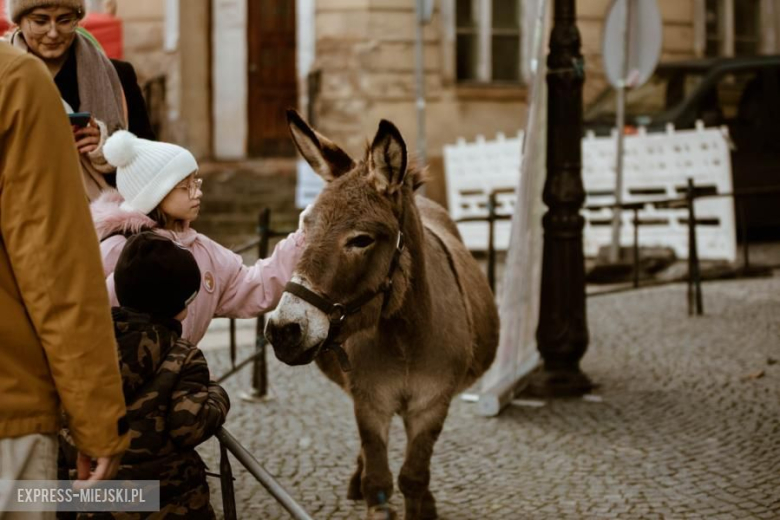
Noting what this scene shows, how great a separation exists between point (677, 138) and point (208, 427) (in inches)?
451

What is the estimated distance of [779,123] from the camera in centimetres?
Result: 1474

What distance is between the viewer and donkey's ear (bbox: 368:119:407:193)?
13.9ft

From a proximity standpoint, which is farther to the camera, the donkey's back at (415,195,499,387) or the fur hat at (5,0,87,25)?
the donkey's back at (415,195,499,387)

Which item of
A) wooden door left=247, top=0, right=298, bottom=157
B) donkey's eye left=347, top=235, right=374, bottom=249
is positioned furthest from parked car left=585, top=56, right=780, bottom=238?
donkey's eye left=347, top=235, right=374, bottom=249

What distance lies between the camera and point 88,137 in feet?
14.5

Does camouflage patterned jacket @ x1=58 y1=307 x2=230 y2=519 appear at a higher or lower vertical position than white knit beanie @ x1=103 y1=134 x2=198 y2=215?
lower

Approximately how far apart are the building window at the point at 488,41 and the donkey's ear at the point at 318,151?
1376cm

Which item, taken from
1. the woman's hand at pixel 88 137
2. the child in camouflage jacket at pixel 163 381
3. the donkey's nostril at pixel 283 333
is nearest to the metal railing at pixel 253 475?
the child in camouflage jacket at pixel 163 381

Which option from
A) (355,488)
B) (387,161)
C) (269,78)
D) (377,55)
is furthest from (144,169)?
(269,78)

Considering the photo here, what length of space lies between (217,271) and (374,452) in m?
1.04

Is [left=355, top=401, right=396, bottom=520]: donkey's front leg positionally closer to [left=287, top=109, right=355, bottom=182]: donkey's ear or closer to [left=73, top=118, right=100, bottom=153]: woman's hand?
[left=287, top=109, right=355, bottom=182]: donkey's ear

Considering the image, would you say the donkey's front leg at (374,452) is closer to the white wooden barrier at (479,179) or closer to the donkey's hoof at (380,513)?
the donkey's hoof at (380,513)

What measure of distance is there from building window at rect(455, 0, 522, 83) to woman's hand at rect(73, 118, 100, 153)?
45.8ft

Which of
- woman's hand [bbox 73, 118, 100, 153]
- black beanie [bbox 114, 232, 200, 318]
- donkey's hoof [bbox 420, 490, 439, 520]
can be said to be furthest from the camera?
donkey's hoof [bbox 420, 490, 439, 520]
